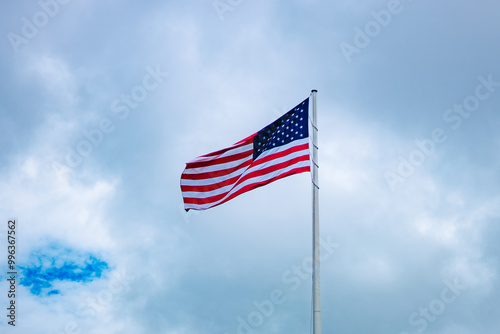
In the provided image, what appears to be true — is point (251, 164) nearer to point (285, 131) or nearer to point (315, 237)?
point (285, 131)

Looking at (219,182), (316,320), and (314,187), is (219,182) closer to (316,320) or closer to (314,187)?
(314,187)

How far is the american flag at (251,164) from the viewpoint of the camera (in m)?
22.7

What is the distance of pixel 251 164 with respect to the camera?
24047 millimetres

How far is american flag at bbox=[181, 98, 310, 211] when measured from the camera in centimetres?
2270

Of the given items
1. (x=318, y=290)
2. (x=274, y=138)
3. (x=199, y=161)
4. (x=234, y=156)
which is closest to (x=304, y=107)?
(x=274, y=138)

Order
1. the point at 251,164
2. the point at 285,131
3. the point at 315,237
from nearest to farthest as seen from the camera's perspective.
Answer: the point at 315,237 → the point at 285,131 → the point at 251,164

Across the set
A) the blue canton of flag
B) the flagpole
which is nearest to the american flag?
the blue canton of flag

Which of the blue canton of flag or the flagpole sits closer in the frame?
the flagpole

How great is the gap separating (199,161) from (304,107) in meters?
5.71

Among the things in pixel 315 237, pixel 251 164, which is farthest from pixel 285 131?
pixel 315 237

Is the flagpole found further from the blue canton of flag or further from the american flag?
the blue canton of flag

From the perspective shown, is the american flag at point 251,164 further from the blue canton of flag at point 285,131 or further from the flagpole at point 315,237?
the flagpole at point 315,237

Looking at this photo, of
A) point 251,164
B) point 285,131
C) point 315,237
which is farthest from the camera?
point 251,164

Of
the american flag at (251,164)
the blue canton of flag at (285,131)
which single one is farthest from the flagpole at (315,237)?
the blue canton of flag at (285,131)
